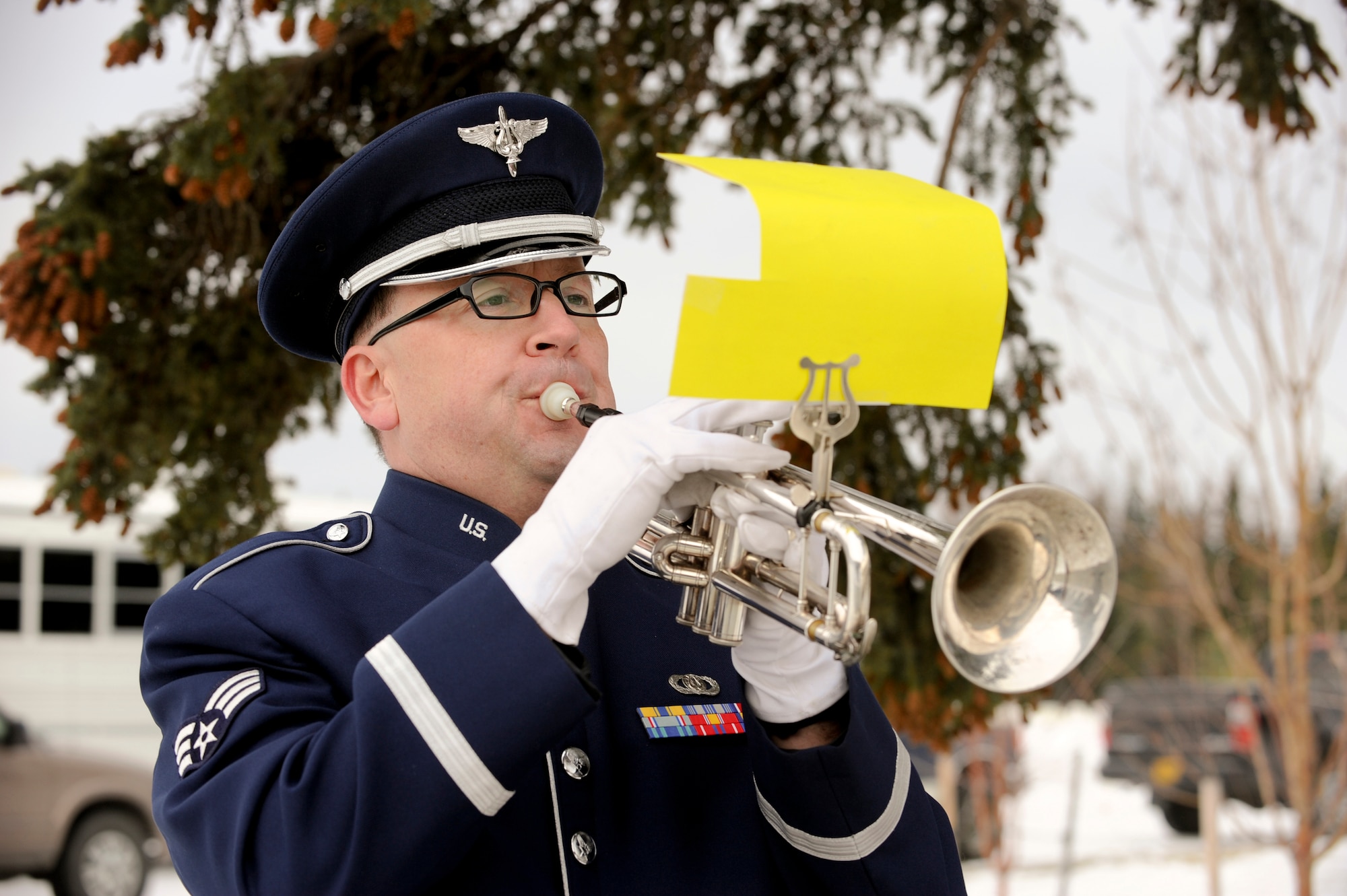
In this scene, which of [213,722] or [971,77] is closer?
[213,722]

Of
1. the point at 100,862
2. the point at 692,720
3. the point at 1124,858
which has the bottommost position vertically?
the point at 100,862

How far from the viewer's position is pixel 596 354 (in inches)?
74.7

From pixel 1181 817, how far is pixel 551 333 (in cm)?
1022

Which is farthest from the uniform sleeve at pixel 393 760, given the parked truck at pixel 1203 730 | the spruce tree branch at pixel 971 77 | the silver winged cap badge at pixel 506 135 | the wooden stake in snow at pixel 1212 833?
the wooden stake in snow at pixel 1212 833

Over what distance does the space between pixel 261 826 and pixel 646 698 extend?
0.60 metres

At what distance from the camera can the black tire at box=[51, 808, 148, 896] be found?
8375mm

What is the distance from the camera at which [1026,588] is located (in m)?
1.47

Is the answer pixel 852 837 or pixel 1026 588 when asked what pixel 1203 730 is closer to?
pixel 852 837

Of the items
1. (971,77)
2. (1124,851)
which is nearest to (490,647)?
(971,77)

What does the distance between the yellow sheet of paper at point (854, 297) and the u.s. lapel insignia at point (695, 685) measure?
63 centimetres

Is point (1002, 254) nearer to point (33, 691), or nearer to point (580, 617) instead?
point (580, 617)

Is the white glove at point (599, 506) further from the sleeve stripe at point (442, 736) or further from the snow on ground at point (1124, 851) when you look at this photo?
the snow on ground at point (1124, 851)

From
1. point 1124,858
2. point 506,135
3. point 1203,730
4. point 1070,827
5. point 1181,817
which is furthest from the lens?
point 1181,817

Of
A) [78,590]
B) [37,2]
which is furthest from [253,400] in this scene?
[78,590]
